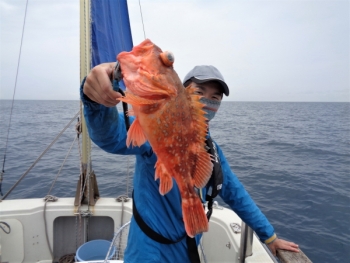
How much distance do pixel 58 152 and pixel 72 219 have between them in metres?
10.7

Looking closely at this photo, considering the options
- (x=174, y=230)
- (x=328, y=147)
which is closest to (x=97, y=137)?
(x=174, y=230)

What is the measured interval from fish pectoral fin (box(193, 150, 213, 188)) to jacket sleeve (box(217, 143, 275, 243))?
0.81 metres

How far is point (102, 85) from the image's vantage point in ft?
4.01

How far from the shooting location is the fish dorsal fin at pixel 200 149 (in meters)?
1.43

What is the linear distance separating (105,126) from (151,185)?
63 centimetres

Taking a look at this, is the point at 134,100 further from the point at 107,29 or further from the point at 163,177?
the point at 107,29

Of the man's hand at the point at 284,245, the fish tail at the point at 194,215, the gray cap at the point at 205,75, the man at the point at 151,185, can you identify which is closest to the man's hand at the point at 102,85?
the man at the point at 151,185

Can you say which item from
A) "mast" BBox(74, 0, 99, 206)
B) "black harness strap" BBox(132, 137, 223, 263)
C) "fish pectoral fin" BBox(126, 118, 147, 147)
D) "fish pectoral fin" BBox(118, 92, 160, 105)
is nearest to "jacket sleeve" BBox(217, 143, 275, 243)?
"black harness strap" BBox(132, 137, 223, 263)

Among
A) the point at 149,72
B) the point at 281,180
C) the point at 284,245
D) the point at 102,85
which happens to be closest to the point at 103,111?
the point at 102,85

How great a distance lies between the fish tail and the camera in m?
1.46

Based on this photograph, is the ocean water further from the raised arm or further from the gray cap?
the raised arm

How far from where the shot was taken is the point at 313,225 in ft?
22.7

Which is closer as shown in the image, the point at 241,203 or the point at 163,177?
the point at 163,177

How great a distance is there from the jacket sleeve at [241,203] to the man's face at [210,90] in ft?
1.66
